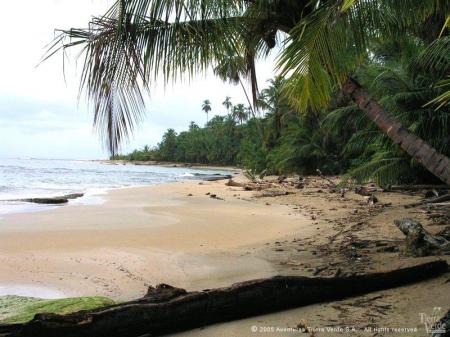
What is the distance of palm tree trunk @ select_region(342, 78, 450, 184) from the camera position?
409 centimetres

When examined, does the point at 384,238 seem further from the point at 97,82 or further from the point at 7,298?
the point at 7,298

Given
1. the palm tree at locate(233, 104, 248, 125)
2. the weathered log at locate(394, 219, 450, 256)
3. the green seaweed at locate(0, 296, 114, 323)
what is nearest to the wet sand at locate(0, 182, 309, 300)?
the green seaweed at locate(0, 296, 114, 323)

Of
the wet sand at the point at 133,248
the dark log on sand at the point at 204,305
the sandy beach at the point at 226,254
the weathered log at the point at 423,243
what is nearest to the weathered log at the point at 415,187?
the sandy beach at the point at 226,254

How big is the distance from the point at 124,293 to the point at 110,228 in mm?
4749

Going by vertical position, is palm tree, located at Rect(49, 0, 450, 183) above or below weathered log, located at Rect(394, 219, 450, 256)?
above

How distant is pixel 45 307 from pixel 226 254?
3.22 m

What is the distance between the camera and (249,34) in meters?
5.52

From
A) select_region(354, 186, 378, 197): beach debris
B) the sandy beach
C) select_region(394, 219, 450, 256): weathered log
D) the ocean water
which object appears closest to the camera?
the sandy beach

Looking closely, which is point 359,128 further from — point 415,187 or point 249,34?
point 249,34

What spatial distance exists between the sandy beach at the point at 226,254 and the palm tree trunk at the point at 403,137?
1008mm

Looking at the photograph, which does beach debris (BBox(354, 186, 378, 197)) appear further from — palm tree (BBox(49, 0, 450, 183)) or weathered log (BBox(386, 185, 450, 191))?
palm tree (BBox(49, 0, 450, 183))

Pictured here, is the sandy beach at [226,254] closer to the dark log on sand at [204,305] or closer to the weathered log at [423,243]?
the dark log on sand at [204,305]

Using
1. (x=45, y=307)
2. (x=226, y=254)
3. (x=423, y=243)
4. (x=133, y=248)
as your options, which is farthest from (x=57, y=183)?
(x=423, y=243)

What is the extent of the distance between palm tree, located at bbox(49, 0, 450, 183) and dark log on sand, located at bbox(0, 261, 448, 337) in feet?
3.81
